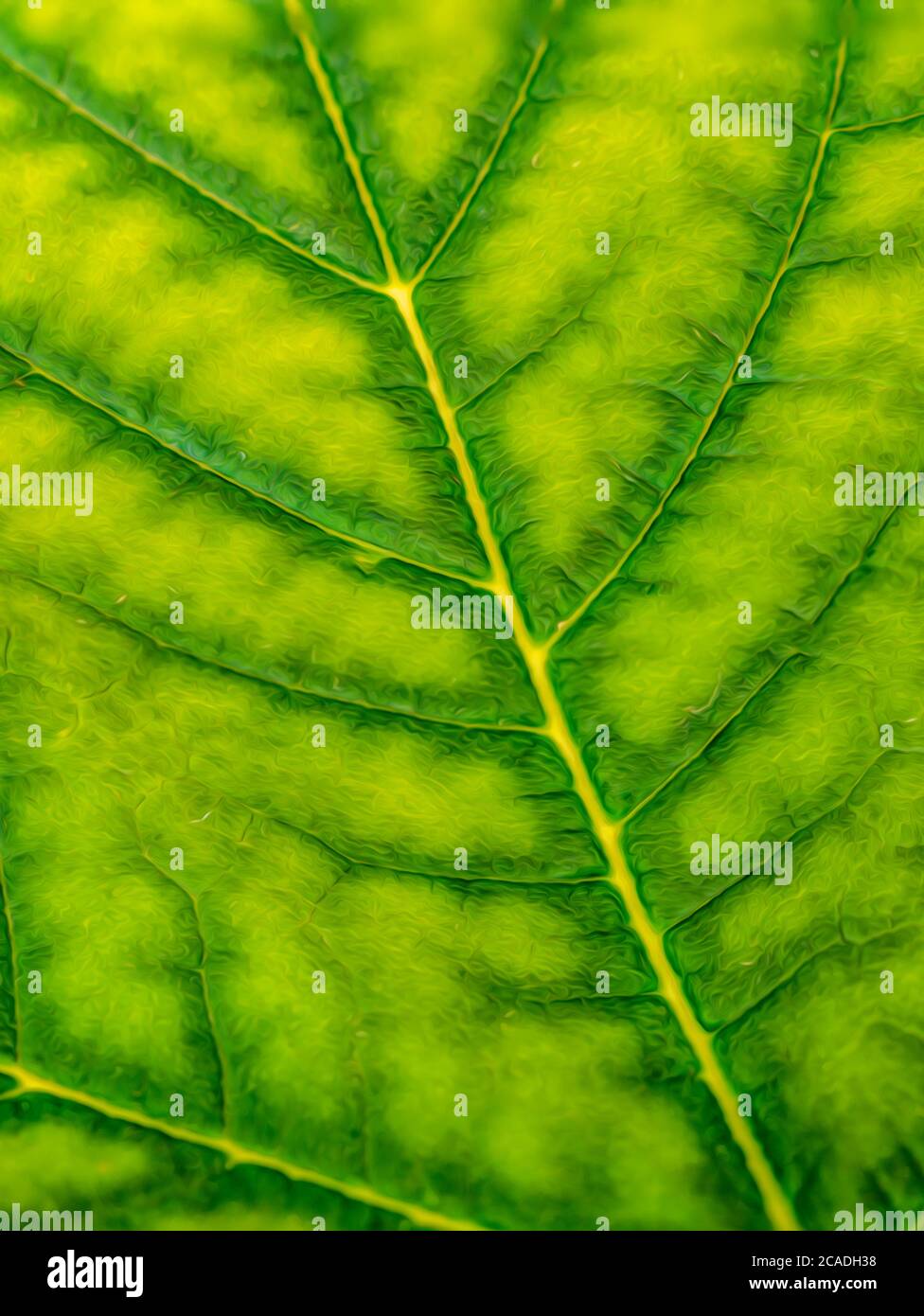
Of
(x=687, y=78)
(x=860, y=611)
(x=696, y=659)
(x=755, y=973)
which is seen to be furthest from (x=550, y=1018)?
(x=687, y=78)

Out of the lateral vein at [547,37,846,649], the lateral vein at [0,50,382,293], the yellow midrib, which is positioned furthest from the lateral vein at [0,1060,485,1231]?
the lateral vein at [0,50,382,293]

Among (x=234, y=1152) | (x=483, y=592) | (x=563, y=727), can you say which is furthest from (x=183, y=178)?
(x=234, y=1152)

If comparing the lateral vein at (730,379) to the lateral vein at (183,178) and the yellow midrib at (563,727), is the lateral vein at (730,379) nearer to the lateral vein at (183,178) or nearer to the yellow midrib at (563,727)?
the yellow midrib at (563,727)

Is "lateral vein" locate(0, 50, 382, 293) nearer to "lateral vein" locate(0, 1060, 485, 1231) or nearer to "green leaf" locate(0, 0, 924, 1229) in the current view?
"green leaf" locate(0, 0, 924, 1229)

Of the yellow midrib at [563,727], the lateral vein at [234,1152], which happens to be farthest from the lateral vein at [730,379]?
the lateral vein at [234,1152]

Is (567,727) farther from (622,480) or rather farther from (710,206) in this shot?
(710,206)

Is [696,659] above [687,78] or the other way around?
the other way around

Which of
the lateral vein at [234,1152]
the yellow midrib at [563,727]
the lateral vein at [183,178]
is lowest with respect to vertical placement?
the lateral vein at [234,1152]
